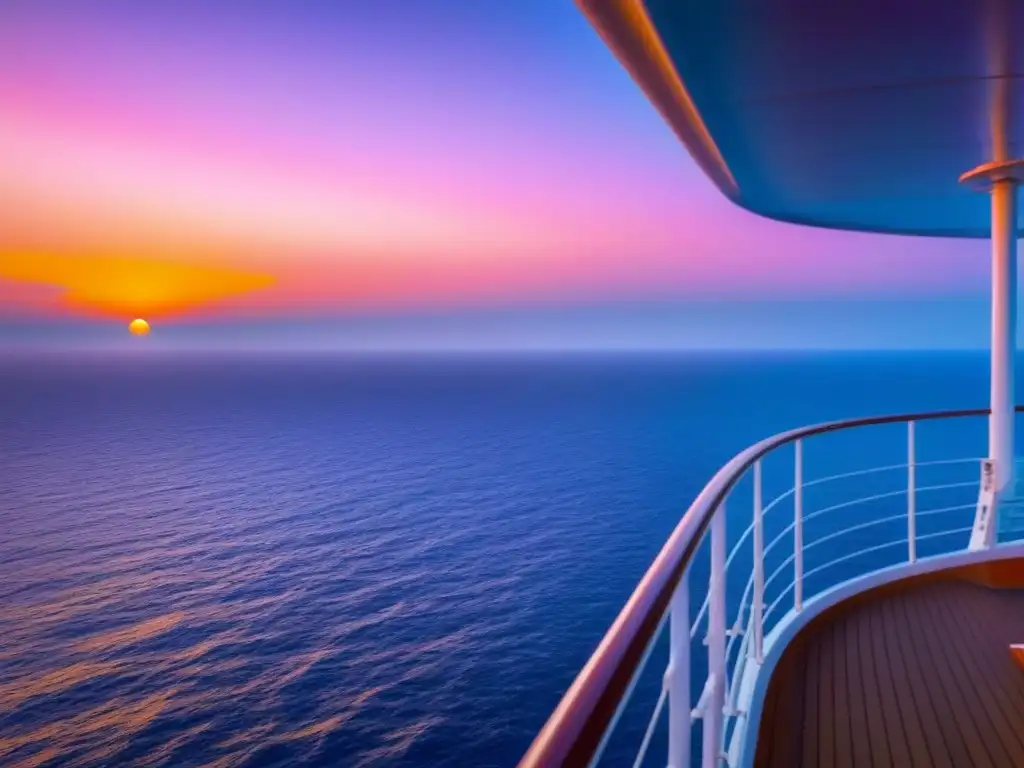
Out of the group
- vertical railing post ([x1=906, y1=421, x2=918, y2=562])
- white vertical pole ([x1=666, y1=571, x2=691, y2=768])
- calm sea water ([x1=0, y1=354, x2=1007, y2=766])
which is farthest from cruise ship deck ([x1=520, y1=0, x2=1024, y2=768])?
calm sea water ([x1=0, y1=354, x2=1007, y2=766])

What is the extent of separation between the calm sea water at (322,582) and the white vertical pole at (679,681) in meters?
12.3

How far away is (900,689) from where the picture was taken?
1.99 metres

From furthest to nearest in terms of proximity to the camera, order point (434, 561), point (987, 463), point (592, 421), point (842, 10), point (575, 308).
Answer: point (575, 308) < point (592, 421) < point (434, 561) < point (987, 463) < point (842, 10)

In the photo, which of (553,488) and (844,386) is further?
(844,386)

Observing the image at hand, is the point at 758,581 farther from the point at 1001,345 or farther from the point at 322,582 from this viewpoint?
the point at 322,582

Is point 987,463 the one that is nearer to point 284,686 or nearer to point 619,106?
point 619,106

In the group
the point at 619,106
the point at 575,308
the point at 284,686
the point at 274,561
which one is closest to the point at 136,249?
the point at 274,561

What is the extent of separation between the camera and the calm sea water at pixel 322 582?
42.2 feet

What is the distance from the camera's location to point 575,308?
86375 millimetres

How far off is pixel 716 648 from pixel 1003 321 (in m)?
2.78

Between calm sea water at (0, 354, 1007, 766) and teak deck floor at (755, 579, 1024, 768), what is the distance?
10.6 metres

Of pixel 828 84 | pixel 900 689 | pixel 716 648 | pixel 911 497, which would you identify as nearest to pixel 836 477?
pixel 911 497

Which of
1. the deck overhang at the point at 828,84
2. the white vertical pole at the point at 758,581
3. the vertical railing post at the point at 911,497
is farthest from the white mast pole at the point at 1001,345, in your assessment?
the white vertical pole at the point at 758,581

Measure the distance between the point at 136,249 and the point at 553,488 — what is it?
26727mm
